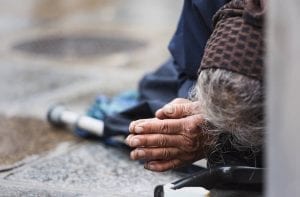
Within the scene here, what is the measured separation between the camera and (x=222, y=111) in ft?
4.85

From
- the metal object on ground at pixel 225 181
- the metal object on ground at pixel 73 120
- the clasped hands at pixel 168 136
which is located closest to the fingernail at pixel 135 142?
the clasped hands at pixel 168 136

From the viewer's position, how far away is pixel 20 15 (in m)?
5.29

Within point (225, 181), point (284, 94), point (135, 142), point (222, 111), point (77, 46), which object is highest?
point (284, 94)

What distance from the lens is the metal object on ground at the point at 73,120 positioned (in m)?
2.27

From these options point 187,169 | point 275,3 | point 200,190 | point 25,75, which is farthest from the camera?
point 25,75

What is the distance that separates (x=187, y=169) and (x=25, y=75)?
5.45 feet

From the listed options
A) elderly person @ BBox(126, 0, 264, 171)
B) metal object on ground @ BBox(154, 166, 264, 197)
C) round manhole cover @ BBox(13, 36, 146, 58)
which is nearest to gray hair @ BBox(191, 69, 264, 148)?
elderly person @ BBox(126, 0, 264, 171)

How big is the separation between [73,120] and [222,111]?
3.35 ft

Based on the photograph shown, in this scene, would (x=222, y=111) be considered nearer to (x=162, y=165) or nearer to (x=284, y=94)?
(x=162, y=165)

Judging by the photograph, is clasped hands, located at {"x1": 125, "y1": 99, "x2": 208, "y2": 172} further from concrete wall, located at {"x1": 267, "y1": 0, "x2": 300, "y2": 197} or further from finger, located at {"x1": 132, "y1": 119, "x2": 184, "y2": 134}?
concrete wall, located at {"x1": 267, "y1": 0, "x2": 300, "y2": 197}

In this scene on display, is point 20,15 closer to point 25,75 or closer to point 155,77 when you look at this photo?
point 25,75

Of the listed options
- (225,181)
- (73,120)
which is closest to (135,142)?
(225,181)

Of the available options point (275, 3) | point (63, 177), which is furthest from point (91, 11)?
point (275, 3)

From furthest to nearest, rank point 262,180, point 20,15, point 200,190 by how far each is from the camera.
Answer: point 20,15, point 262,180, point 200,190
